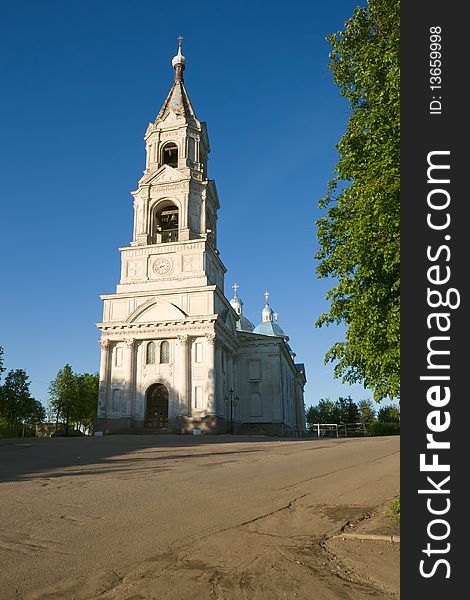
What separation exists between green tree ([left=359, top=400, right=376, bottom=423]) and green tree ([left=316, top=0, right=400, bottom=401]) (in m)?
81.4

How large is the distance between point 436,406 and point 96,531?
4713 millimetres

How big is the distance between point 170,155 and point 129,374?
69.4 ft

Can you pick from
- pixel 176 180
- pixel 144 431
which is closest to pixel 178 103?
pixel 176 180

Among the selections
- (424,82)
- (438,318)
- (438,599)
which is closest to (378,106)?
(424,82)

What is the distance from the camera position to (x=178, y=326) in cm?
3888

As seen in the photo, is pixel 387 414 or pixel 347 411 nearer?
pixel 347 411

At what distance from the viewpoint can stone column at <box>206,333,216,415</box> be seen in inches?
1446

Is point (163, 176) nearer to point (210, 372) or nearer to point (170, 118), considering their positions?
point (170, 118)

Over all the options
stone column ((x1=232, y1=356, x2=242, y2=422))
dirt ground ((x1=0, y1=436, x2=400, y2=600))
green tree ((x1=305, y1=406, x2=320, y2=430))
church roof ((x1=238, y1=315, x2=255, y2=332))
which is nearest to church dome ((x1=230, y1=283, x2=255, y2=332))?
church roof ((x1=238, y1=315, x2=255, y2=332))

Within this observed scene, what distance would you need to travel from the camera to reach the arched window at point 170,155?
4609 centimetres

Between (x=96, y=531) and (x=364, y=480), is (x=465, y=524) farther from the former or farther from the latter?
(x=364, y=480)

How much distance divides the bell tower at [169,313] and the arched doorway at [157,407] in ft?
0.26

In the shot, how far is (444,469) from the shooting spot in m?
4.01

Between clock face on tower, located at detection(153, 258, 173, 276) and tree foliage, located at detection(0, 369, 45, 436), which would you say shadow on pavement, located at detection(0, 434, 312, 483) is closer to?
clock face on tower, located at detection(153, 258, 173, 276)
